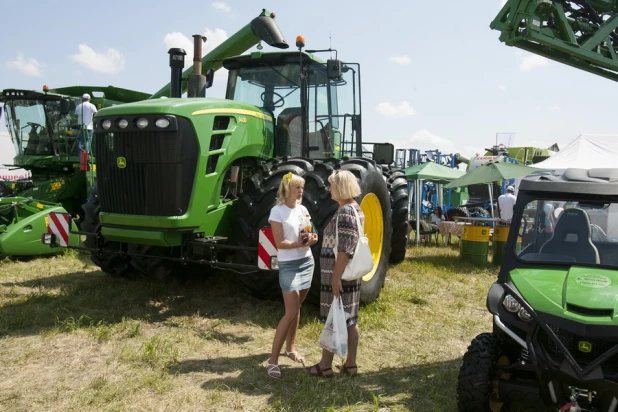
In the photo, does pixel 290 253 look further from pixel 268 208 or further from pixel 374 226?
pixel 374 226

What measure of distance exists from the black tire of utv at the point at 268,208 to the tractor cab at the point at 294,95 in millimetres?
861

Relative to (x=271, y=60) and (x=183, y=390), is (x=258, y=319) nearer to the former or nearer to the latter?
(x=183, y=390)

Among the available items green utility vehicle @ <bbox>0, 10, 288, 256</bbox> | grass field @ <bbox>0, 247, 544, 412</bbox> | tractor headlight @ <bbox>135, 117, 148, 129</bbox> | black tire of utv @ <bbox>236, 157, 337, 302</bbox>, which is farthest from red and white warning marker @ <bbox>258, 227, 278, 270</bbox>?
green utility vehicle @ <bbox>0, 10, 288, 256</bbox>

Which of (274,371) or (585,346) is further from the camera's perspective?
(274,371)

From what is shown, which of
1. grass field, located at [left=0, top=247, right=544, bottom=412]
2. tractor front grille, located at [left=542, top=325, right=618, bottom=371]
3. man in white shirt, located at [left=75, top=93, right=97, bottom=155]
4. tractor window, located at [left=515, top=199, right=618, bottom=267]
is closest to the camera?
tractor front grille, located at [left=542, top=325, right=618, bottom=371]

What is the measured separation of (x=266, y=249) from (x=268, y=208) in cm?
56

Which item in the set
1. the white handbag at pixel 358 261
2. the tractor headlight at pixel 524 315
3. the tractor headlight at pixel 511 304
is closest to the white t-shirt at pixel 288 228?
the white handbag at pixel 358 261

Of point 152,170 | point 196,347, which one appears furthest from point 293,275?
point 152,170

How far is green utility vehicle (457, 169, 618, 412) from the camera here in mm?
2840

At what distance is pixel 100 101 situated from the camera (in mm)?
12242

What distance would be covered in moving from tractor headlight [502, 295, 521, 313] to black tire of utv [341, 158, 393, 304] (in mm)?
2277

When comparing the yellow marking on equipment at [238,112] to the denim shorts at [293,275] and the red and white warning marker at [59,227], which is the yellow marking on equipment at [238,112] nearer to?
the denim shorts at [293,275]

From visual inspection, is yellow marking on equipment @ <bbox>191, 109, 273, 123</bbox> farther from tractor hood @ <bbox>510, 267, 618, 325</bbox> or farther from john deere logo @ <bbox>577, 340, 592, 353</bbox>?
john deere logo @ <bbox>577, 340, 592, 353</bbox>

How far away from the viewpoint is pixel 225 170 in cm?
533
